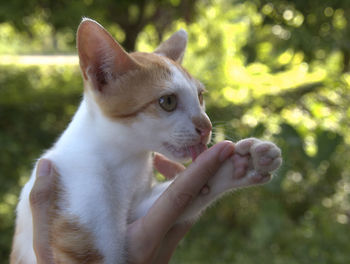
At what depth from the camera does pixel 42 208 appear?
130 centimetres

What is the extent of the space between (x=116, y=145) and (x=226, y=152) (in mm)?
398

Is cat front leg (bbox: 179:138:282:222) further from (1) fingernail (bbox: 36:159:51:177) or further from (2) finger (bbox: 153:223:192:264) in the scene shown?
(1) fingernail (bbox: 36:159:51:177)

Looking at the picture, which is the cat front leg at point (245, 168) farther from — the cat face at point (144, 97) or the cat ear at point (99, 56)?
the cat ear at point (99, 56)

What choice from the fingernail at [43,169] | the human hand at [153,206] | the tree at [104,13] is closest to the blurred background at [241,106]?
the tree at [104,13]

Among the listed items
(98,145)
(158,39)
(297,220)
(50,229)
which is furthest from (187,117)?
(158,39)

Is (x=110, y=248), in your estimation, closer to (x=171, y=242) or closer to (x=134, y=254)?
(x=134, y=254)

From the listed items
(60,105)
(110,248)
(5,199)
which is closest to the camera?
(110,248)

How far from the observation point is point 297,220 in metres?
3.72

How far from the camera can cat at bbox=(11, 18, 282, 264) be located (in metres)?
1.21

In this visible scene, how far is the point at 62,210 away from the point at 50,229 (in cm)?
8

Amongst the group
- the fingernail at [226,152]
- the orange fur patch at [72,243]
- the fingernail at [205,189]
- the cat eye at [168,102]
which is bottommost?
the orange fur patch at [72,243]

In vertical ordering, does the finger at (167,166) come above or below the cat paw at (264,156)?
below

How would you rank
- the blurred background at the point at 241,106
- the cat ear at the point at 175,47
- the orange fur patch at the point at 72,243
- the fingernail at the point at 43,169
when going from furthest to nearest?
the blurred background at the point at 241,106 → the cat ear at the point at 175,47 → the fingernail at the point at 43,169 → the orange fur patch at the point at 72,243

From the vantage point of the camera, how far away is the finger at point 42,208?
1264mm
